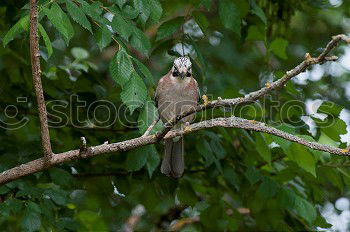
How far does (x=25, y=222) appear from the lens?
3.53 m

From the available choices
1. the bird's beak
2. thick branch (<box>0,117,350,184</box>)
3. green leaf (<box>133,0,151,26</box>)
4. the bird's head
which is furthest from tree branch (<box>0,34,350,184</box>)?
the bird's beak

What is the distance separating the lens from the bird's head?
14.9 ft

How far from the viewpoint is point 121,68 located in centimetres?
345

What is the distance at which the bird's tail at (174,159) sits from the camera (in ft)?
15.2

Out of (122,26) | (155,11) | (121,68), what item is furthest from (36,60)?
(155,11)

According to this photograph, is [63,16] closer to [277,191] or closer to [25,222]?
[25,222]

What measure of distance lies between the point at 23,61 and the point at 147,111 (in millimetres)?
1398

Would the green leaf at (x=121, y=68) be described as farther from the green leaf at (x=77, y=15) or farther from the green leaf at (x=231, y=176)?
the green leaf at (x=231, y=176)

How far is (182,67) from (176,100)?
392 mm

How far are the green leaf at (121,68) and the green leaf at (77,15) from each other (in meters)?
0.25

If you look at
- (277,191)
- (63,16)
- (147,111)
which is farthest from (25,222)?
(277,191)

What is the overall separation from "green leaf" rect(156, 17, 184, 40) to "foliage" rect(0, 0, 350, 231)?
10mm

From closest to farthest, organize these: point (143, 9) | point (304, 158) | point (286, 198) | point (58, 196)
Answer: point (143, 9) → point (58, 196) → point (304, 158) → point (286, 198)

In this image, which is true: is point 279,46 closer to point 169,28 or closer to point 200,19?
point 200,19
